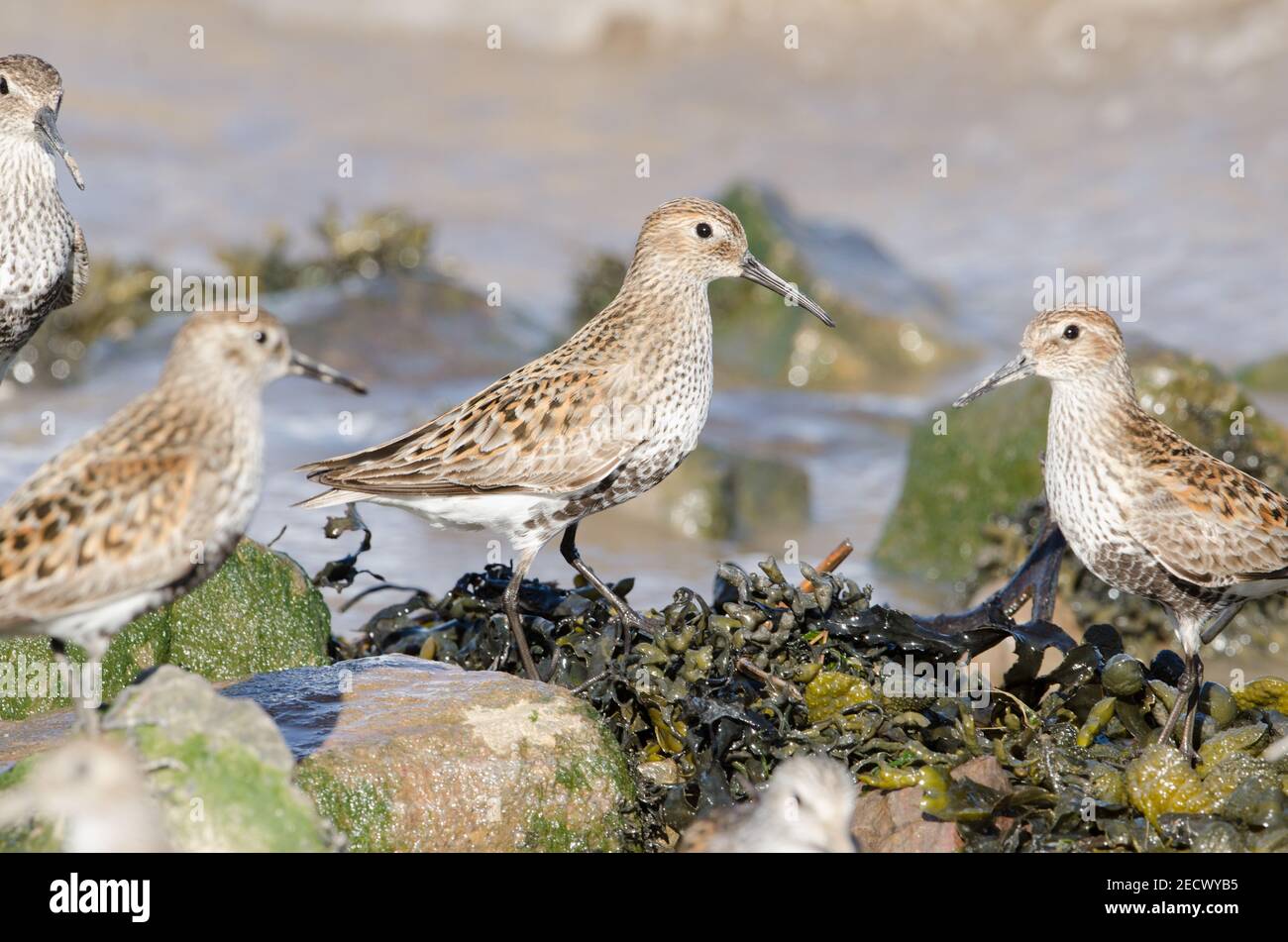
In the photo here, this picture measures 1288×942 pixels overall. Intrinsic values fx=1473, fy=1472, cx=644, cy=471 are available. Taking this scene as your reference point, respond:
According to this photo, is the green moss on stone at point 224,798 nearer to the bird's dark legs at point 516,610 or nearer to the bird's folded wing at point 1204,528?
the bird's dark legs at point 516,610

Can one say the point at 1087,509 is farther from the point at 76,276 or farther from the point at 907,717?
the point at 76,276

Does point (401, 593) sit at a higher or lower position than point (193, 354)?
lower

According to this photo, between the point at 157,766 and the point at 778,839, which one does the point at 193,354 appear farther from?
the point at 778,839

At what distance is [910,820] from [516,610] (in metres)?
2.09

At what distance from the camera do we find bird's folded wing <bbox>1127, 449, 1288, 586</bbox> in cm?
628

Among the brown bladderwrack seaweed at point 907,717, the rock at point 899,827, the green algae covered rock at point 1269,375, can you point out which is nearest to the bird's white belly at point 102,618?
the brown bladderwrack seaweed at point 907,717

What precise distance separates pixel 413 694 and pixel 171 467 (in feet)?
5.70

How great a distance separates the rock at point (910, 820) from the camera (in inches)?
218

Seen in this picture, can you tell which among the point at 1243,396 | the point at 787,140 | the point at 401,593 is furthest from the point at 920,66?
the point at 401,593

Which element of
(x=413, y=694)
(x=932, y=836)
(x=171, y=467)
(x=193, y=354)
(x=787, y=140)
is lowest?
(x=932, y=836)

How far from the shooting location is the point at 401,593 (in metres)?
9.54

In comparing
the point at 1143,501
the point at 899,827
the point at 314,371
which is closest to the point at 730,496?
the point at 1143,501

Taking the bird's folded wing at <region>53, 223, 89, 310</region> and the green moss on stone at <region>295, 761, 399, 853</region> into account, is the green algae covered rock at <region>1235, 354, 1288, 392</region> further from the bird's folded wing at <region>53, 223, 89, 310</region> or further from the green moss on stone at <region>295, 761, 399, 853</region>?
the green moss on stone at <region>295, 761, 399, 853</region>
